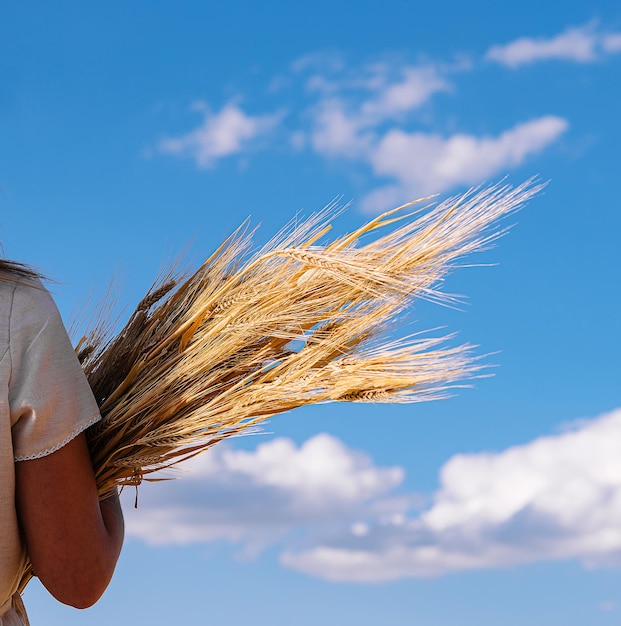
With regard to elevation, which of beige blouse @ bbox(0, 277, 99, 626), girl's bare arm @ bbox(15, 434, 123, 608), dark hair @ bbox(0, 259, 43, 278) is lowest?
girl's bare arm @ bbox(15, 434, 123, 608)

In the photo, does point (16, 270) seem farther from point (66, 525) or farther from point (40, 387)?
point (66, 525)

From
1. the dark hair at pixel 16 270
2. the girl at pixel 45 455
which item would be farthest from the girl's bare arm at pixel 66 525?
the dark hair at pixel 16 270

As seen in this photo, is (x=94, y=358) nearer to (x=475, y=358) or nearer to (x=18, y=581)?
(x=18, y=581)

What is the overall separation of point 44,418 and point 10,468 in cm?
9

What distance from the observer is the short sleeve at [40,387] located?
42.7 inches

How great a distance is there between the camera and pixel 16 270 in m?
1.18

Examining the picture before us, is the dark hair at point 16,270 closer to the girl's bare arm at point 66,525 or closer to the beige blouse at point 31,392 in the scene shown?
the beige blouse at point 31,392

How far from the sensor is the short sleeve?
3.56 feet

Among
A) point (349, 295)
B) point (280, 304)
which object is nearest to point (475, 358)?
point (349, 295)

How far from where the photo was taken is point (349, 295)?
1336mm

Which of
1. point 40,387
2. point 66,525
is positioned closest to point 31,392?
point 40,387

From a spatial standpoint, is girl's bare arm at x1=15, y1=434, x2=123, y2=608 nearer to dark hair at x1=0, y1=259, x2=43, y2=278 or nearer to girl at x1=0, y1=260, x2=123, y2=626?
girl at x1=0, y1=260, x2=123, y2=626

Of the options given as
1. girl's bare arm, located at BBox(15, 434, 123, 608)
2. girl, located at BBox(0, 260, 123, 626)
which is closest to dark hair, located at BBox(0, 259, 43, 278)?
girl, located at BBox(0, 260, 123, 626)

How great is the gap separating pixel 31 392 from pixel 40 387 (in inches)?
0.6
